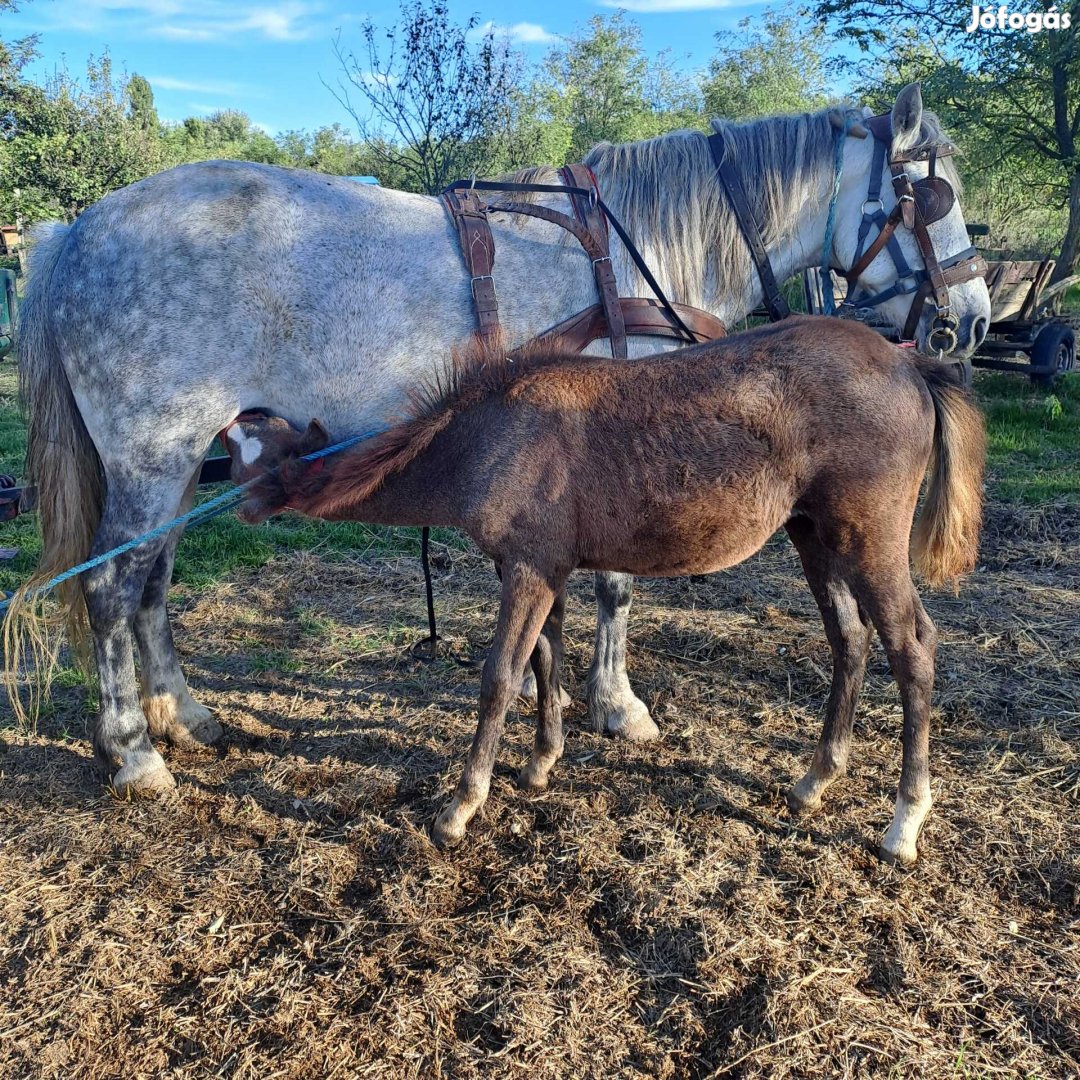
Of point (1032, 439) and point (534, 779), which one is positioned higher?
point (1032, 439)

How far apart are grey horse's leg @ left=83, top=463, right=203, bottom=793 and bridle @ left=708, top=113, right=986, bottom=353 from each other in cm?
270

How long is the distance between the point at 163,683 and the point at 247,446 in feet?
4.89

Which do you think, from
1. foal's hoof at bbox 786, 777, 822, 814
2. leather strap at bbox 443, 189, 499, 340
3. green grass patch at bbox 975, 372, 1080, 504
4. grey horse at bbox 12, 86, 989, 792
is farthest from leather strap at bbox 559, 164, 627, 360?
green grass patch at bbox 975, 372, 1080, 504

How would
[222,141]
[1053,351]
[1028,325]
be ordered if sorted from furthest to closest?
[222,141] → [1028,325] → [1053,351]

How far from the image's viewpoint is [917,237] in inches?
141

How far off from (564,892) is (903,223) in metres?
3.17

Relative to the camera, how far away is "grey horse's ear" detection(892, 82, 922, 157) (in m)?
3.45

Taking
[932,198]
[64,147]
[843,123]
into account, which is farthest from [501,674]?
[64,147]

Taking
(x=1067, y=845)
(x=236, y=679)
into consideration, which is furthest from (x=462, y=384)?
(x=1067, y=845)

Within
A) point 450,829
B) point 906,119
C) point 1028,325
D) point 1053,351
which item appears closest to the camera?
point 450,829

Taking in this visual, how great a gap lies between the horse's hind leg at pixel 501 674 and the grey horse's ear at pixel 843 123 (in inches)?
102

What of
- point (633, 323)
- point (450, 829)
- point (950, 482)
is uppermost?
point (633, 323)

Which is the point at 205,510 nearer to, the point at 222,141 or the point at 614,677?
the point at 614,677

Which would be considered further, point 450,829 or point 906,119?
point 906,119
